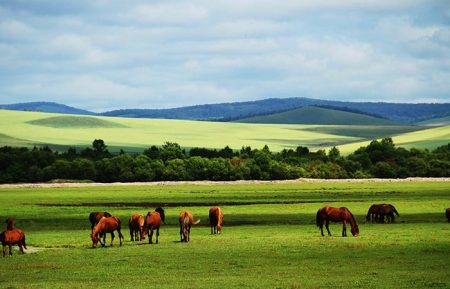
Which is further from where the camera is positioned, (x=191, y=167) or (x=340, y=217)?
(x=191, y=167)

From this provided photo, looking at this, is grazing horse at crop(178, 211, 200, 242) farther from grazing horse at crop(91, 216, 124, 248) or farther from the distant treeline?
the distant treeline

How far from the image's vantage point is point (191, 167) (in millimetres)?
116188

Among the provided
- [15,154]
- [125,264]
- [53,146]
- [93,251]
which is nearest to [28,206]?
[93,251]

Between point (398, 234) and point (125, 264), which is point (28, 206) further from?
point (125, 264)

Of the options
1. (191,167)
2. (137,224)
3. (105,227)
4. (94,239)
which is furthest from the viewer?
(191,167)

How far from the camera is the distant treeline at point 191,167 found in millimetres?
114438

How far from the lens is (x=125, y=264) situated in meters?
29.5

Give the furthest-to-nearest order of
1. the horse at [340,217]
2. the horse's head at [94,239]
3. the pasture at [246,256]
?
the horse at [340,217] < the horse's head at [94,239] < the pasture at [246,256]

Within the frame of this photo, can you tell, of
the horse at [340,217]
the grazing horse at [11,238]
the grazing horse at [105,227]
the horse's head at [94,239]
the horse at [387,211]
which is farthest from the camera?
the horse at [387,211]

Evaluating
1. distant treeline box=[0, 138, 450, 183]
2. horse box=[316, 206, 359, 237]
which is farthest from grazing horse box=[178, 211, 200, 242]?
distant treeline box=[0, 138, 450, 183]

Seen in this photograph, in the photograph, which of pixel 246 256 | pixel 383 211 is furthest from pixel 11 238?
pixel 383 211

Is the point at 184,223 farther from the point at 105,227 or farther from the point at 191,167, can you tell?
the point at 191,167

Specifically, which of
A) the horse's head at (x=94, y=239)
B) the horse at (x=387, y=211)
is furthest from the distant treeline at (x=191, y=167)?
the horse's head at (x=94, y=239)

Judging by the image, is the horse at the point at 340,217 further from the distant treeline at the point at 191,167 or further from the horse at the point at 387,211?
the distant treeline at the point at 191,167
